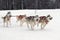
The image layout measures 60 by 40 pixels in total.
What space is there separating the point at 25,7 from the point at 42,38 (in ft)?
19.2

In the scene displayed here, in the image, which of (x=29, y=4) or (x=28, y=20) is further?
(x=29, y=4)

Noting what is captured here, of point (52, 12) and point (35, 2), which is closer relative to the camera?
point (52, 12)

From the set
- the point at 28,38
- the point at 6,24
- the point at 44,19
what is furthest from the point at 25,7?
the point at 28,38

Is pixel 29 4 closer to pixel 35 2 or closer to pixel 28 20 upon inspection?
pixel 35 2

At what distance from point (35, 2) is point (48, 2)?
560mm

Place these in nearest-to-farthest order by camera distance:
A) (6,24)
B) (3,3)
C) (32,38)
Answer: (32,38) < (6,24) < (3,3)

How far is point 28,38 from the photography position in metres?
2.72

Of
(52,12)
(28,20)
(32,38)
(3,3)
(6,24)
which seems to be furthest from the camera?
(3,3)

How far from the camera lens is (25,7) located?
8.50 meters

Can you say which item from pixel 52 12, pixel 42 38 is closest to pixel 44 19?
pixel 42 38

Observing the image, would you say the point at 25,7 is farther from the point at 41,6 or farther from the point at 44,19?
the point at 44,19

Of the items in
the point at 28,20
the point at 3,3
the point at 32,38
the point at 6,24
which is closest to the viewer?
the point at 32,38

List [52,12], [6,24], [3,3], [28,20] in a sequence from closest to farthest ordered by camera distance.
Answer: [28,20] → [6,24] → [52,12] → [3,3]

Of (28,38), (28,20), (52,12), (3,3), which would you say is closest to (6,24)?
(28,20)
